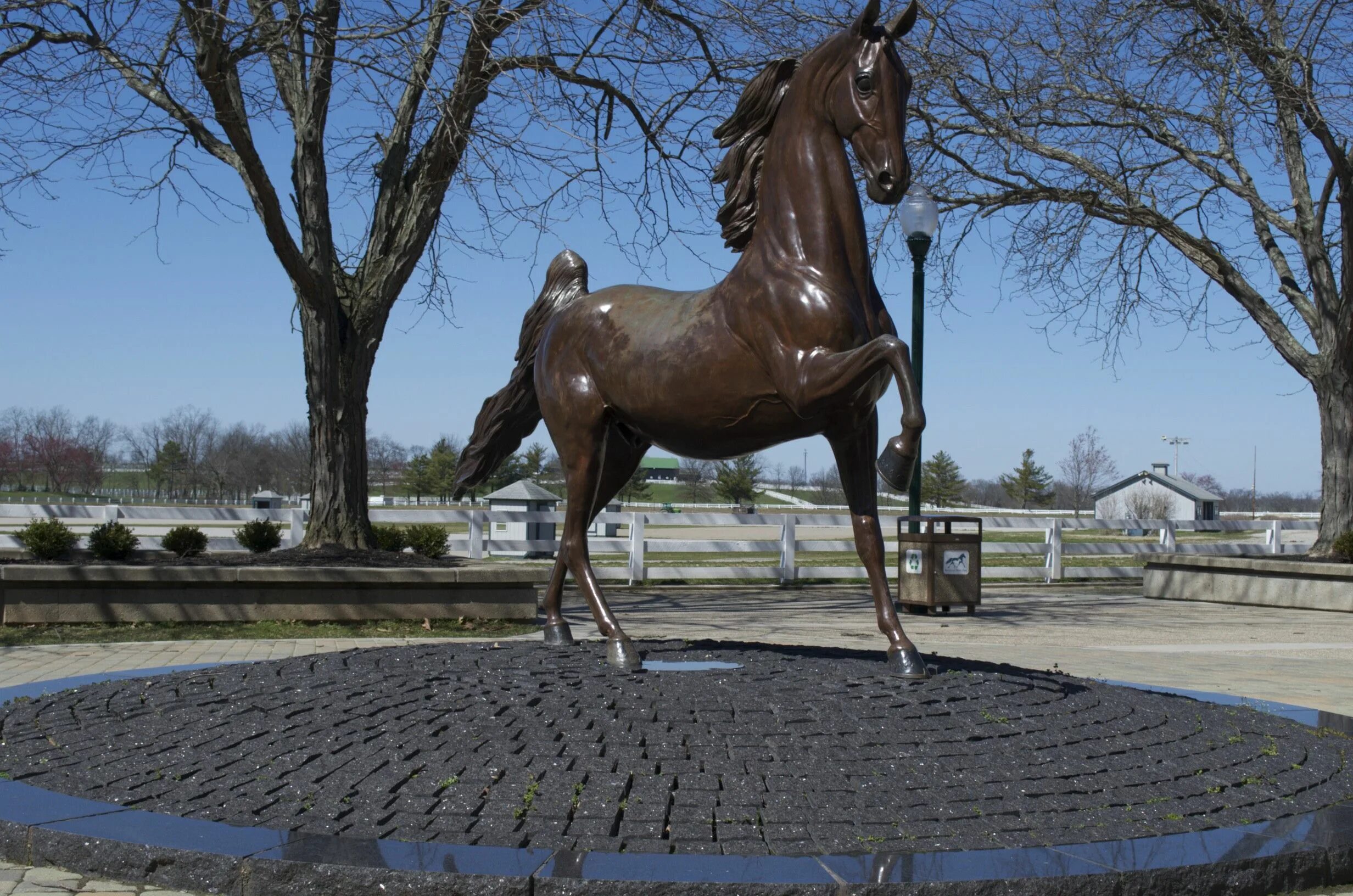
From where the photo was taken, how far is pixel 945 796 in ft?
13.4

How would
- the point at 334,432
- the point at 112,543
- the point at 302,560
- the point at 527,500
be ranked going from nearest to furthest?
the point at 112,543 → the point at 302,560 → the point at 334,432 → the point at 527,500

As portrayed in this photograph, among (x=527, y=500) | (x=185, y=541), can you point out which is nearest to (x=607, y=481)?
(x=185, y=541)

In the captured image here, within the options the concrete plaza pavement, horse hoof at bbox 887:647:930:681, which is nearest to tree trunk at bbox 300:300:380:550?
the concrete plaza pavement

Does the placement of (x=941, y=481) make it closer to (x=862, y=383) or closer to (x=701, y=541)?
(x=701, y=541)

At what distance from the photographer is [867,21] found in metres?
5.23

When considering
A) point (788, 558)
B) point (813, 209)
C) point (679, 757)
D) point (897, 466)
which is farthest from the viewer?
point (788, 558)

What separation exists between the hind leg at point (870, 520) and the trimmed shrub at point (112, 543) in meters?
9.42

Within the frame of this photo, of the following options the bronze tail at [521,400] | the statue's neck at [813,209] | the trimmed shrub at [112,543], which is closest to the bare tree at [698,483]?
the trimmed shrub at [112,543]

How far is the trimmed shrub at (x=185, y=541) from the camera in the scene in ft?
42.2

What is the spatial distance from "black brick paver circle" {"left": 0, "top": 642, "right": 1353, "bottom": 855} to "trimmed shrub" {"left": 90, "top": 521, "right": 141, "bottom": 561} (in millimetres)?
7086

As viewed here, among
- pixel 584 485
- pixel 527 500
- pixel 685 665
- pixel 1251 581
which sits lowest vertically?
pixel 1251 581

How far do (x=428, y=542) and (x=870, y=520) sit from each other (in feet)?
28.7

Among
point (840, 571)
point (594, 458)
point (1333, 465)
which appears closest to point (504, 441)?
point (594, 458)

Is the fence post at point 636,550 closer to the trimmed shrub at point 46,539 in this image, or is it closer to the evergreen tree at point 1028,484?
the trimmed shrub at point 46,539
